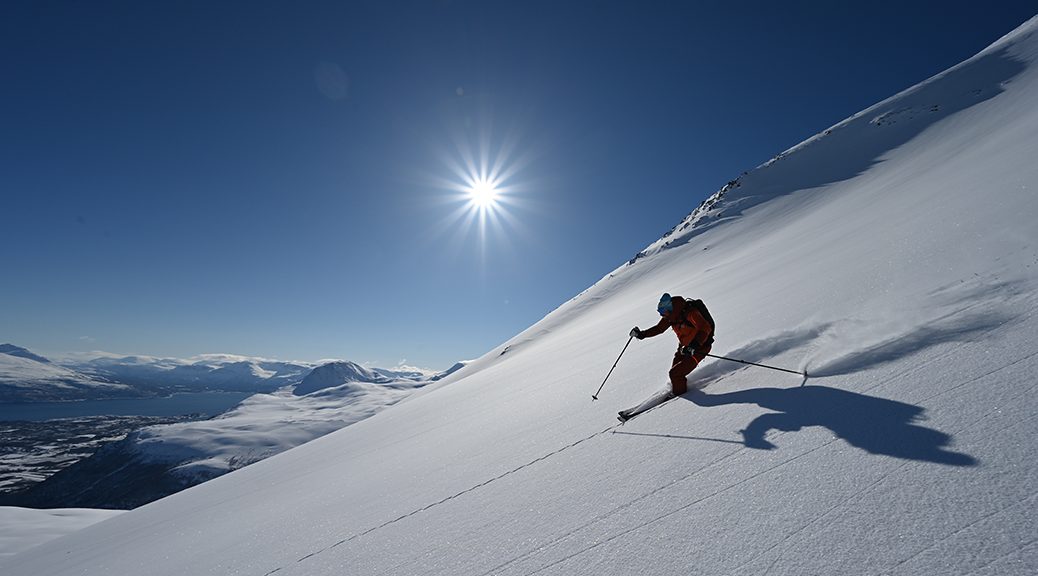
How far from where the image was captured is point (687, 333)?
18.4 feet

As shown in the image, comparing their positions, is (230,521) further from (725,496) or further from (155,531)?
(725,496)

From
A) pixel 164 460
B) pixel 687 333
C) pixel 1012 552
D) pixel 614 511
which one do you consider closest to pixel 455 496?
pixel 614 511

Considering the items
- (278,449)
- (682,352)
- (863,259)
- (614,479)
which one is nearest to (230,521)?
(614,479)

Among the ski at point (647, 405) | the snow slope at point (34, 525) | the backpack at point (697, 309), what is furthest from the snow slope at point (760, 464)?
the snow slope at point (34, 525)

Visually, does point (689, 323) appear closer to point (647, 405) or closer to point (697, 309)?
point (697, 309)

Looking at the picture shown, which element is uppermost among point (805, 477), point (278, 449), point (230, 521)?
point (278, 449)

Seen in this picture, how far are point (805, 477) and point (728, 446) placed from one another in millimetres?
776

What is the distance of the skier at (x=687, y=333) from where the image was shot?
211 inches

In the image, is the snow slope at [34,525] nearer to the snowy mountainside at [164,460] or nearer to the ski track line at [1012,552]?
the ski track line at [1012,552]

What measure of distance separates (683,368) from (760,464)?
7.90ft

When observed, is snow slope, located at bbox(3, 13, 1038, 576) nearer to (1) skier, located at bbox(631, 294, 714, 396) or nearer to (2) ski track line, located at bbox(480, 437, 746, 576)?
(2) ski track line, located at bbox(480, 437, 746, 576)

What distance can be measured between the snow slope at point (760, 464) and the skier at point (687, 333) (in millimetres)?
307

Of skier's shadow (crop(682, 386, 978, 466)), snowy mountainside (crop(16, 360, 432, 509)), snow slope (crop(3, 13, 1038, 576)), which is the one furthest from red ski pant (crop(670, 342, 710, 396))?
snowy mountainside (crop(16, 360, 432, 509))

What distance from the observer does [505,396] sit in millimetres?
9836
